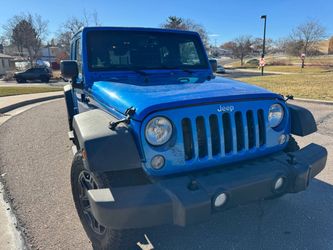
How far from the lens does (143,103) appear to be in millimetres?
2369

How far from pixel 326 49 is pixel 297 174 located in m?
98.2

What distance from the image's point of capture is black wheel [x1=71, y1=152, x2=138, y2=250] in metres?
2.41

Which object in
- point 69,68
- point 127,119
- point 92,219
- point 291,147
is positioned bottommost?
point 92,219

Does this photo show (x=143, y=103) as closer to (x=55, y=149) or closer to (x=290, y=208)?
(x=290, y=208)

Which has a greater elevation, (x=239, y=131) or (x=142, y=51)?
(x=142, y=51)

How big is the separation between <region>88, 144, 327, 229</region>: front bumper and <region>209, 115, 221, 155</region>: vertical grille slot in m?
0.17

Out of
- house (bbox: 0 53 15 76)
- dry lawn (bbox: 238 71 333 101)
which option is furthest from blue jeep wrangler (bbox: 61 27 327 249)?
house (bbox: 0 53 15 76)

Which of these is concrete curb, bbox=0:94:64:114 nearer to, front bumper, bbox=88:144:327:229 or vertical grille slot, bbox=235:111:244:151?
front bumper, bbox=88:144:327:229

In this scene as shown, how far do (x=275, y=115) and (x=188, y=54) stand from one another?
1.76 m

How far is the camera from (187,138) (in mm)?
2381

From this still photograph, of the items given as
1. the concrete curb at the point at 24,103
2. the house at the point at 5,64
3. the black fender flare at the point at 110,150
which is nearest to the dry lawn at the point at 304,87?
the black fender flare at the point at 110,150

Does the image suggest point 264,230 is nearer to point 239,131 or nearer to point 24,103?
point 239,131

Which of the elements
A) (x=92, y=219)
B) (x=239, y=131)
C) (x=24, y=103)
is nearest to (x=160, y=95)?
(x=239, y=131)

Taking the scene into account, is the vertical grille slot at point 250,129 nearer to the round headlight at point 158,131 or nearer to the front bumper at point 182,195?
the front bumper at point 182,195
